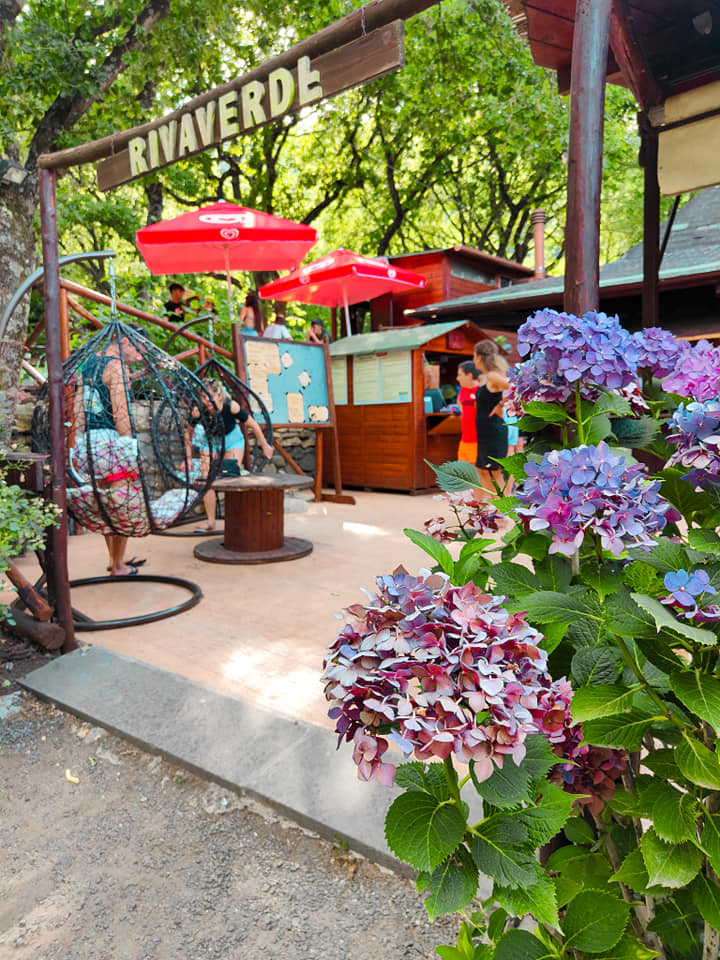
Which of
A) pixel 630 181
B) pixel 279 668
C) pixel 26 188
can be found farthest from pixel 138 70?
pixel 630 181

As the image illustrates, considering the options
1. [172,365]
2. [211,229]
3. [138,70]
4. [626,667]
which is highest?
[138,70]

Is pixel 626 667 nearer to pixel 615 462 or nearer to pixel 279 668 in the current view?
pixel 615 462

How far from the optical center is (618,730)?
0.81 meters

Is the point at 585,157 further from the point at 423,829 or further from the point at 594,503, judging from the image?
the point at 423,829

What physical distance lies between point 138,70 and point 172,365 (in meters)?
5.06

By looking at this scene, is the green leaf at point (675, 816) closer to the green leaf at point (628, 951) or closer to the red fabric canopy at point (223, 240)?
the green leaf at point (628, 951)

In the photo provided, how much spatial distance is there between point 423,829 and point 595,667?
32cm

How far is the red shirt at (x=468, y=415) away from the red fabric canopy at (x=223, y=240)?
313 centimetres

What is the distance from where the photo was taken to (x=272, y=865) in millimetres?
1744

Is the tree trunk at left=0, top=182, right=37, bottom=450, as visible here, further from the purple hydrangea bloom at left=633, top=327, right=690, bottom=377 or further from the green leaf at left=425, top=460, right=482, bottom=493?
the purple hydrangea bloom at left=633, top=327, right=690, bottom=377

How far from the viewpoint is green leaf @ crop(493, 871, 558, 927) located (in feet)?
2.39

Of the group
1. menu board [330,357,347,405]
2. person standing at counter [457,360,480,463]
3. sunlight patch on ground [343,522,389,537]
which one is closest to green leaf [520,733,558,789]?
person standing at counter [457,360,480,463]

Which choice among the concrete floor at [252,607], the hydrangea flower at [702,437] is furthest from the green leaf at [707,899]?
the concrete floor at [252,607]

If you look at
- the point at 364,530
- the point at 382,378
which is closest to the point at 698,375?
the point at 364,530
